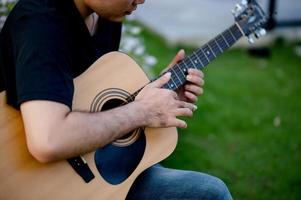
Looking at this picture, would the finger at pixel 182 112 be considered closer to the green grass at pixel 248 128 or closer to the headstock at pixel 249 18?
the headstock at pixel 249 18

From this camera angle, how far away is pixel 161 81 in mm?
2346

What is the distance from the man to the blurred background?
1185 millimetres

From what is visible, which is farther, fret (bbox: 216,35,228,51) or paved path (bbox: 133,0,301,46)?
paved path (bbox: 133,0,301,46)

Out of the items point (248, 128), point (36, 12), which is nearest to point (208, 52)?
point (36, 12)

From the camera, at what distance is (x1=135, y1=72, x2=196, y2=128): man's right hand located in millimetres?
2236

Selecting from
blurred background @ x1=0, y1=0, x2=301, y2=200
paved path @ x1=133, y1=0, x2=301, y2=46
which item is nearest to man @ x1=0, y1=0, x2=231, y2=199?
blurred background @ x1=0, y1=0, x2=301, y2=200

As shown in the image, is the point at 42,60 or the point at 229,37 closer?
the point at 42,60

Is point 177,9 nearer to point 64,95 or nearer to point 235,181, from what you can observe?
point 235,181

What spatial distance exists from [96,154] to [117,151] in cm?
11

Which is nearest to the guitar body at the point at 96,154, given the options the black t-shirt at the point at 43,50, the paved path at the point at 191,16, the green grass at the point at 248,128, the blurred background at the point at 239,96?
the black t-shirt at the point at 43,50

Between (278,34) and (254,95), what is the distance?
1.50m

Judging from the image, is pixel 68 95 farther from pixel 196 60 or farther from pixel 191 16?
pixel 191 16

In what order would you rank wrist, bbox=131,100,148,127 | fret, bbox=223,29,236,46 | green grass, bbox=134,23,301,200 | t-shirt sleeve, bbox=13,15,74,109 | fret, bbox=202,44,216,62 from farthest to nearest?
green grass, bbox=134,23,301,200
fret, bbox=223,29,236,46
fret, bbox=202,44,216,62
wrist, bbox=131,100,148,127
t-shirt sleeve, bbox=13,15,74,109

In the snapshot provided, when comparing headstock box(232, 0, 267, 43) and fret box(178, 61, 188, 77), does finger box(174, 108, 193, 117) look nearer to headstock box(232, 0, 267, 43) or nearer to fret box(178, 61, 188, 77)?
fret box(178, 61, 188, 77)
